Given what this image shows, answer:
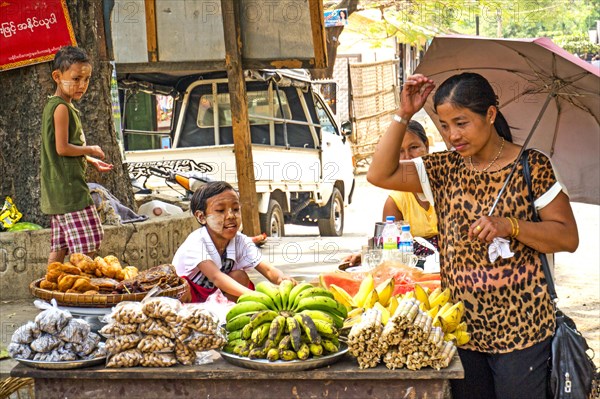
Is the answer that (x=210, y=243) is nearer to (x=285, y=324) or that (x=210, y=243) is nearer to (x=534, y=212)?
(x=285, y=324)

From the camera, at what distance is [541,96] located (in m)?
3.89

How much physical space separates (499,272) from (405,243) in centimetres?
164

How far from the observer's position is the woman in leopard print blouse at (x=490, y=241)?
3.23 m

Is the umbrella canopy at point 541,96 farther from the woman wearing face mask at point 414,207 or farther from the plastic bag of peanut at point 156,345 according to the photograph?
the plastic bag of peanut at point 156,345

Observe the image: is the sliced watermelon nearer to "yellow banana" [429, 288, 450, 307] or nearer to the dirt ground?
"yellow banana" [429, 288, 450, 307]

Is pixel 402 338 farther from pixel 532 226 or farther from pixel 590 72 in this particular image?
pixel 590 72

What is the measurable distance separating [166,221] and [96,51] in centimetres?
184

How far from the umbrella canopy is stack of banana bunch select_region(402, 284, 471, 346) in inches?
32.9

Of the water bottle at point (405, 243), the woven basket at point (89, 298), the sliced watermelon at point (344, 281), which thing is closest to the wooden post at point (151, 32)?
the water bottle at point (405, 243)

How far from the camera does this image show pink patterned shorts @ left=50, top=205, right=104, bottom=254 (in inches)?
251

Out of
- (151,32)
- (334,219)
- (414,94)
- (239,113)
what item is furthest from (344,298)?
(334,219)

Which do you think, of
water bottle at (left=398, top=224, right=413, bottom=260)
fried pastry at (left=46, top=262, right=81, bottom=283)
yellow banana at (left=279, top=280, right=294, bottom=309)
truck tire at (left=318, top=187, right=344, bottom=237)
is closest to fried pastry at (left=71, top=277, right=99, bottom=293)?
fried pastry at (left=46, top=262, right=81, bottom=283)

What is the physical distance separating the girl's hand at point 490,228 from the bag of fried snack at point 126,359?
4.31ft

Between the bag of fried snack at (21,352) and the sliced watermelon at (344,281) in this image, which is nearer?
the bag of fried snack at (21,352)
